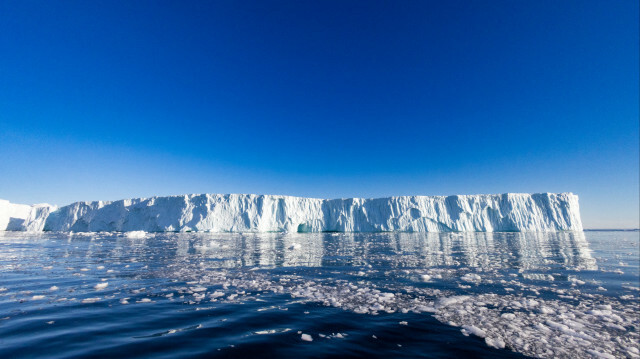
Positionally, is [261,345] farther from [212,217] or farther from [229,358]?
[212,217]

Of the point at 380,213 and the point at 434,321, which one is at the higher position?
the point at 380,213

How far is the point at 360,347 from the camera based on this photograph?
2898 mm

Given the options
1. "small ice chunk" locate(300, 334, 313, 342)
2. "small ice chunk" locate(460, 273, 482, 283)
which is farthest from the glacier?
"small ice chunk" locate(300, 334, 313, 342)

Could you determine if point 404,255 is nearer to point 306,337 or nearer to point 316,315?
point 316,315

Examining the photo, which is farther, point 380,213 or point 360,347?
point 380,213

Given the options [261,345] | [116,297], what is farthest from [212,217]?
[261,345]

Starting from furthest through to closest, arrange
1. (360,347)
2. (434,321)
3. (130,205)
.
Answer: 1. (130,205)
2. (434,321)
3. (360,347)

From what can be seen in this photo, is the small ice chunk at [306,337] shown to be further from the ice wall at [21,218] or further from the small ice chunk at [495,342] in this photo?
the ice wall at [21,218]

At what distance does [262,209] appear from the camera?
1677 inches

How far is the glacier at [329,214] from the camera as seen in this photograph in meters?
40.5

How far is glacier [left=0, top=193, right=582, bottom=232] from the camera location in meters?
40.5

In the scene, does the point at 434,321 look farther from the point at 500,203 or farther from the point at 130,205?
→ the point at 130,205

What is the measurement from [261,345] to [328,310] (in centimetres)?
154

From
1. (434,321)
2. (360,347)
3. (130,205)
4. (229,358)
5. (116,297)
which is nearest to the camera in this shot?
(229,358)
